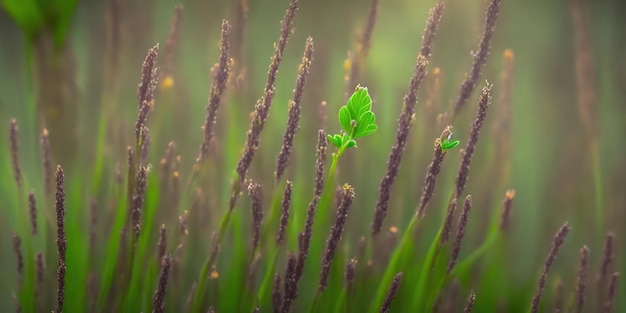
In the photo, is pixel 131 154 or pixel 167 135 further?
pixel 167 135

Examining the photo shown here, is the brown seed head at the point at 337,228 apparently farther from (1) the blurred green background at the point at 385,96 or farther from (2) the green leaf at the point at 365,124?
(1) the blurred green background at the point at 385,96

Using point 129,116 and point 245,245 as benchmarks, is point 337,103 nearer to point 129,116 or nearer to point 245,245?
point 245,245

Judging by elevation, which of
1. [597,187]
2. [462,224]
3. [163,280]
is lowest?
[163,280]

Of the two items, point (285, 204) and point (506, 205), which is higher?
point (506, 205)

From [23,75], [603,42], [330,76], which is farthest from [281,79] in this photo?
[603,42]

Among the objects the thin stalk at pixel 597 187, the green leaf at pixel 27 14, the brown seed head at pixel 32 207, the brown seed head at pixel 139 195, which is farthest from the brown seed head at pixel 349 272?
the green leaf at pixel 27 14

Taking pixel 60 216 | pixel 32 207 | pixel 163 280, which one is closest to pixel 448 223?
pixel 163 280

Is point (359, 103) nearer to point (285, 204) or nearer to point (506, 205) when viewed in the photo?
point (285, 204)
